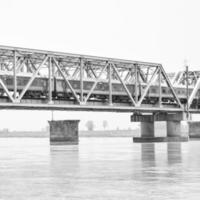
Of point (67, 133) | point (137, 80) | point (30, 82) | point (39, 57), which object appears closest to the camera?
point (30, 82)

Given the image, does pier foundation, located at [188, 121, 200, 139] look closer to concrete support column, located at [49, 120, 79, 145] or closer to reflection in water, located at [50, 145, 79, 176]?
concrete support column, located at [49, 120, 79, 145]

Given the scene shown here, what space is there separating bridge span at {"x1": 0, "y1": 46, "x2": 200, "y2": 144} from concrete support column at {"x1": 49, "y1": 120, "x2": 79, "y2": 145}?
4.22 m

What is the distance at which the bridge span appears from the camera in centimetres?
7225

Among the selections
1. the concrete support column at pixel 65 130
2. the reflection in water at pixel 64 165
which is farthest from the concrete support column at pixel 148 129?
the reflection in water at pixel 64 165

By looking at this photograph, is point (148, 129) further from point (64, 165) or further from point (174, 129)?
point (64, 165)

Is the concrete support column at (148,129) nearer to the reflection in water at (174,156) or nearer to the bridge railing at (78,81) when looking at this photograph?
the bridge railing at (78,81)

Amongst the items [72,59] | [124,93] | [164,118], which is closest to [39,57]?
[72,59]

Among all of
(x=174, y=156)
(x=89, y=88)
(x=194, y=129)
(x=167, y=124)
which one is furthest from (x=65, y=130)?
(x=174, y=156)

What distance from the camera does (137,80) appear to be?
92000mm

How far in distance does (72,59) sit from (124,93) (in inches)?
478

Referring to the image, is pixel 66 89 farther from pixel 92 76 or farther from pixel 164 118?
pixel 164 118

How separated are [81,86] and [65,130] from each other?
9.85m

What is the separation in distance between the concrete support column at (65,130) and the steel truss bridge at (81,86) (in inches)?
166

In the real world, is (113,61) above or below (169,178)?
above
